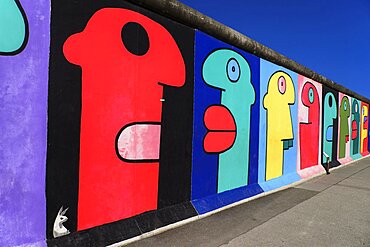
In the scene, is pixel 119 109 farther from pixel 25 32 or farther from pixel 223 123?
pixel 223 123

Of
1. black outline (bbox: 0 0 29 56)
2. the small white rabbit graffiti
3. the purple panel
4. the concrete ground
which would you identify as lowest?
the concrete ground

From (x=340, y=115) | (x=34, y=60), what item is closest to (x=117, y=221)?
(x=34, y=60)

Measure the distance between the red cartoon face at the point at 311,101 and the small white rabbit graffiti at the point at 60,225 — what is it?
25.8 ft

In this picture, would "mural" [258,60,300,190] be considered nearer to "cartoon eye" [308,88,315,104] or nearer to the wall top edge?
the wall top edge

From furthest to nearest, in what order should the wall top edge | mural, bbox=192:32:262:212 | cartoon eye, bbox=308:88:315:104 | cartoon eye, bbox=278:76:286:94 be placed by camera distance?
cartoon eye, bbox=308:88:315:104
cartoon eye, bbox=278:76:286:94
mural, bbox=192:32:262:212
the wall top edge

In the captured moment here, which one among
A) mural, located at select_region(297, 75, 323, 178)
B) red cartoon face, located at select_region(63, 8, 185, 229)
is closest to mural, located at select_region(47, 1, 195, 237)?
red cartoon face, located at select_region(63, 8, 185, 229)

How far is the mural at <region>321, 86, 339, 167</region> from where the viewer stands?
11.2 metres

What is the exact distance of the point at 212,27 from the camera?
561 cm

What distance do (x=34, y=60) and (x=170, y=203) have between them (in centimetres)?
272

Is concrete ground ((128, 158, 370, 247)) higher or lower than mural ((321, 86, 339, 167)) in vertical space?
lower

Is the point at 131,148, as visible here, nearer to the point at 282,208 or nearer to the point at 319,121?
the point at 282,208

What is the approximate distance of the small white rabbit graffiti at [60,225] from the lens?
3.36m

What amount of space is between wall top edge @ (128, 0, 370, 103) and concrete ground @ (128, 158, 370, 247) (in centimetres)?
303

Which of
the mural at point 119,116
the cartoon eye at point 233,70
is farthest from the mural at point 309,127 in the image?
the mural at point 119,116
